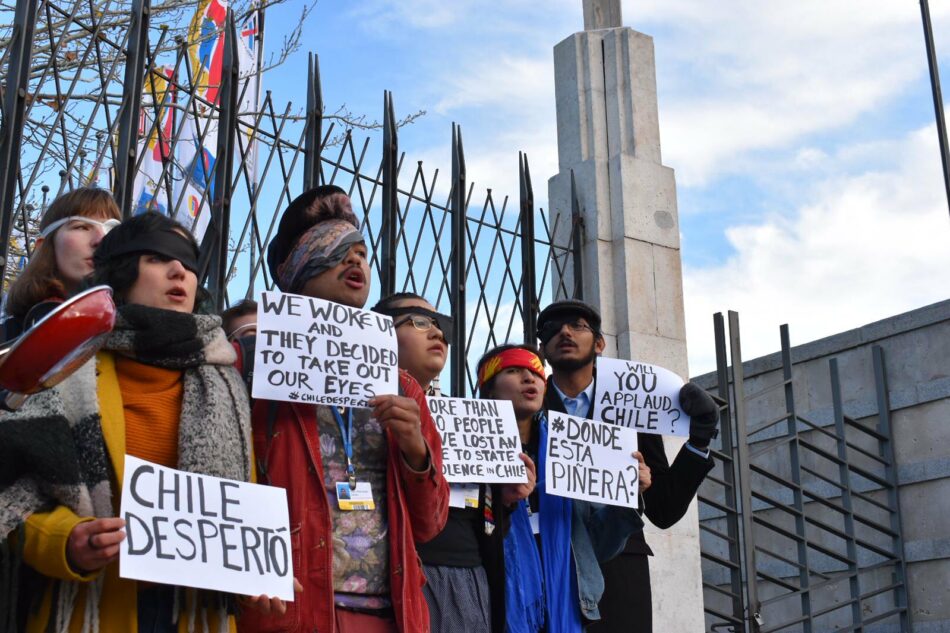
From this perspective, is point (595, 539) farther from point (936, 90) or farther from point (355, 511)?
point (936, 90)

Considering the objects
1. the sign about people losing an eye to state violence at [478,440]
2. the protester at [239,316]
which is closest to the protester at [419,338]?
the sign about people losing an eye to state violence at [478,440]

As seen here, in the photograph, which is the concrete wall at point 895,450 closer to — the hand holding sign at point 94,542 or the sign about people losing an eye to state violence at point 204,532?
the sign about people losing an eye to state violence at point 204,532

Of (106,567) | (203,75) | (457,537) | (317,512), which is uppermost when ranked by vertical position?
(203,75)

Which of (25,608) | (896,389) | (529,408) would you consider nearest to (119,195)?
(529,408)

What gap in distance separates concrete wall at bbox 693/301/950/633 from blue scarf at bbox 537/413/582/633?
14.8ft

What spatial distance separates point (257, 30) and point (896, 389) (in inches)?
240

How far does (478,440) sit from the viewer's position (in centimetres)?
429

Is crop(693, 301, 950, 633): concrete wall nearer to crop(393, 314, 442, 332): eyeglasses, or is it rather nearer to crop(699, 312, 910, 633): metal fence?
crop(699, 312, 910, 633): metal fence

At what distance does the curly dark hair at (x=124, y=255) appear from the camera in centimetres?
299

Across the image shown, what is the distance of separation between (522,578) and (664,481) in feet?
3.16

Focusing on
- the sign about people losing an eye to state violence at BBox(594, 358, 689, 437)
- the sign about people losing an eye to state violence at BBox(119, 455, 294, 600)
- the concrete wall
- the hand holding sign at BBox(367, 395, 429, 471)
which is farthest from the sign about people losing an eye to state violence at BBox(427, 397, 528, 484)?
the concrete wall

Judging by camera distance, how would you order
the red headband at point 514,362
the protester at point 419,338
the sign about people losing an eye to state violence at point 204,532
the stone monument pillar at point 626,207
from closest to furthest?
1. the sign about people losing an eye to state violence at point 204,532
2. the protester at point 419,338
3. the red headband at point 514,362
4. the stone monument pillar at point 626,207

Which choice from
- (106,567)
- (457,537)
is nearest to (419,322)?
(457,537)

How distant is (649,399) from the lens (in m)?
4.97
